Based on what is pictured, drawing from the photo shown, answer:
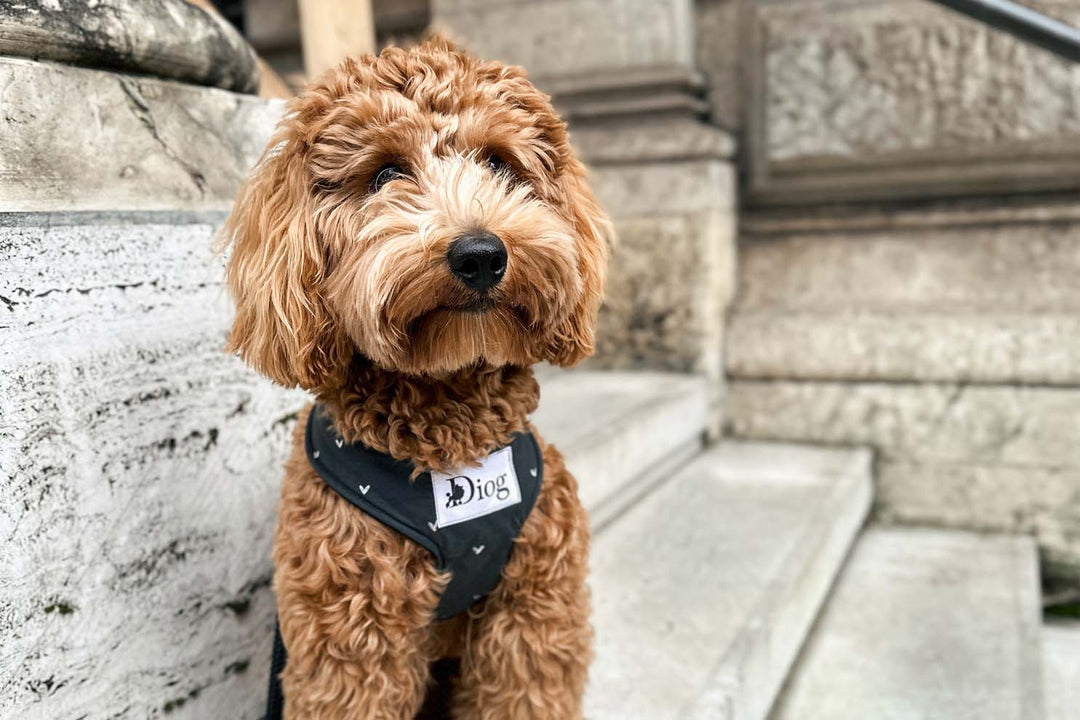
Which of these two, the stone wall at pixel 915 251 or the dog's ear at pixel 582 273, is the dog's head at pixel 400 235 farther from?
the stone wall at pixel 915 251

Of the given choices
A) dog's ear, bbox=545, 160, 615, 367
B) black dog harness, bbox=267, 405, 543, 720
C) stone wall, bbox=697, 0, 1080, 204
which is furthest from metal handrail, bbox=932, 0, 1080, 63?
black dog harness, bbox=267, 405, 543, 720

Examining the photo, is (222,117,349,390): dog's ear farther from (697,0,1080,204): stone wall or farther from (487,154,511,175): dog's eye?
(697,0,1080,204): stone wall

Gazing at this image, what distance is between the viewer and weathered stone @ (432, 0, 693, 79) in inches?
137

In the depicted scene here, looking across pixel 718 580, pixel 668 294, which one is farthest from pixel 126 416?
pixel 668 294

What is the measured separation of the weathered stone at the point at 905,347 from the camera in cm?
314

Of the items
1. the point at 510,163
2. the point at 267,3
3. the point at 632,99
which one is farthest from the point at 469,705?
the point at 267,3

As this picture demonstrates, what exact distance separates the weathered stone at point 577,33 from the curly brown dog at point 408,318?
7.79 feet

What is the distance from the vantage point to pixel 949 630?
8.07 feet

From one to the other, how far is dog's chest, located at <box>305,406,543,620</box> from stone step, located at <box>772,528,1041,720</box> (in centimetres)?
118

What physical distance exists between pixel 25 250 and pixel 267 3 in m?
3.60

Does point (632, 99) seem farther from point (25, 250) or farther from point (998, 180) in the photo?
point (25, 250)

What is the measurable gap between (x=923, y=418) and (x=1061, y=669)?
1054 mm

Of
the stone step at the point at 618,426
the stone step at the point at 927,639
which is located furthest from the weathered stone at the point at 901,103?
the stone step at the point at 927,639

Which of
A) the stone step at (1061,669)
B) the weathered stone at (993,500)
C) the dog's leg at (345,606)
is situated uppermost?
the dog's leg at (345,606)
